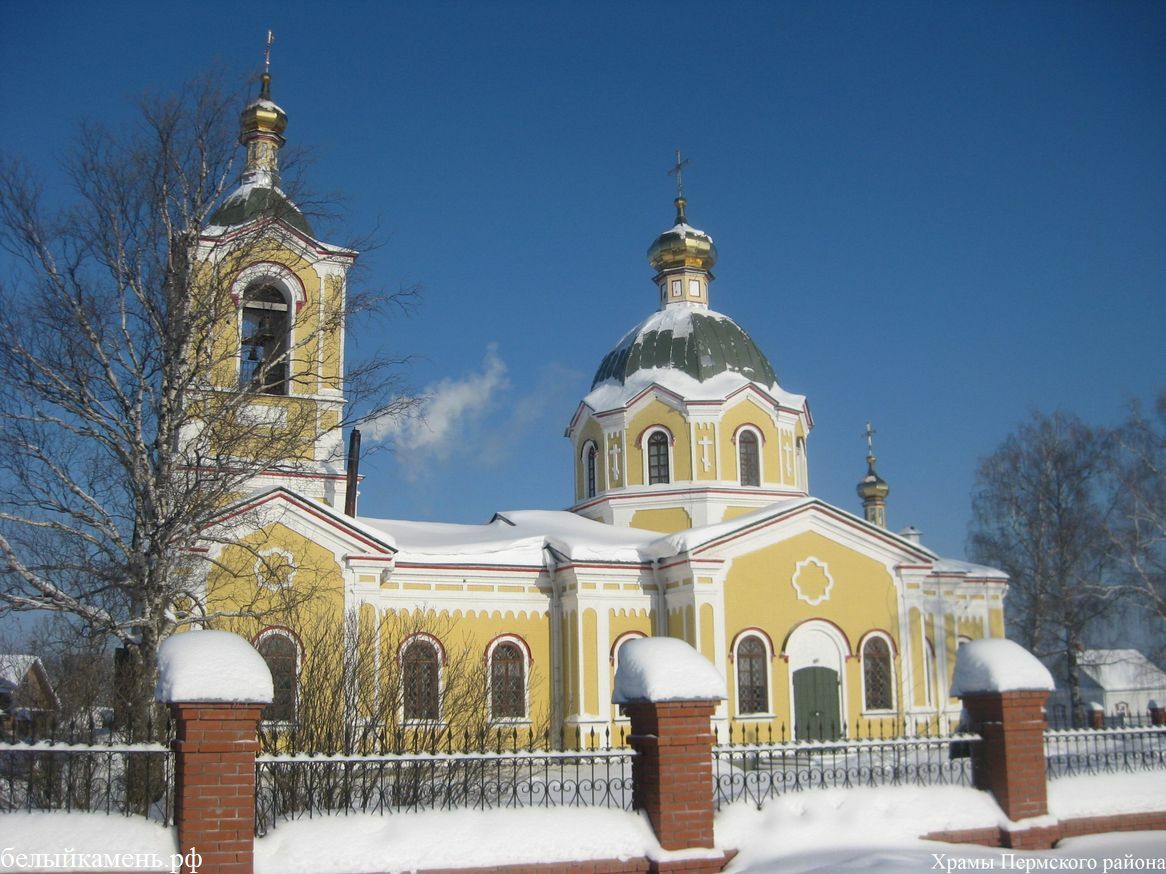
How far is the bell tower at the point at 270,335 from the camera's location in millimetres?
10336

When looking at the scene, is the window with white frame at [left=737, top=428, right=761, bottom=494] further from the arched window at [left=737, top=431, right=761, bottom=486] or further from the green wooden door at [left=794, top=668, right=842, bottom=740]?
the green wooden door at [left=794, top=668, right=842, bottom=740]

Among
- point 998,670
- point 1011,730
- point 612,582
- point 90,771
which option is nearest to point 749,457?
point 612,582

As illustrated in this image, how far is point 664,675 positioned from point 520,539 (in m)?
11.2

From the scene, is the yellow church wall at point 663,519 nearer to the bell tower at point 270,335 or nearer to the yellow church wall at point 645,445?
the yellow church wall at point 645,445

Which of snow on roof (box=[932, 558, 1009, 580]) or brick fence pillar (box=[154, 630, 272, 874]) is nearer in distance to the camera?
brick fence pillar (box=[154, 630, 272, 874])

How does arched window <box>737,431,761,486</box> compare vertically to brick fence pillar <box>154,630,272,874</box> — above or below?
above

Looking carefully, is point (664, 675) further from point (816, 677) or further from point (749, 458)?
point (749, 458)

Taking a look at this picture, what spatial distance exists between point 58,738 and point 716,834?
458 centimetres

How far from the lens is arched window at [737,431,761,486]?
70.4ft

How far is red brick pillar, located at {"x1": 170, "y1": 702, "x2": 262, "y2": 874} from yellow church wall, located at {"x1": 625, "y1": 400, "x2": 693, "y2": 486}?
15.5 meters

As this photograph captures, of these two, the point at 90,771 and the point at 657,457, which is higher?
the point at 657,457

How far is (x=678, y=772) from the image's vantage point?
7.24 m

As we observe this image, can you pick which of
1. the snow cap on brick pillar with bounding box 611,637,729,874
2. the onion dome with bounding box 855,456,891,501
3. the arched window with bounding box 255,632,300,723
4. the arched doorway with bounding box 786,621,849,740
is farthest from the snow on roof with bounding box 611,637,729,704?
the onion dome with bounding box 855,456,891,501

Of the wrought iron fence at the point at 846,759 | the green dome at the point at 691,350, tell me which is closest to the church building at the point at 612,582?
the green dome at the point at 691,350
